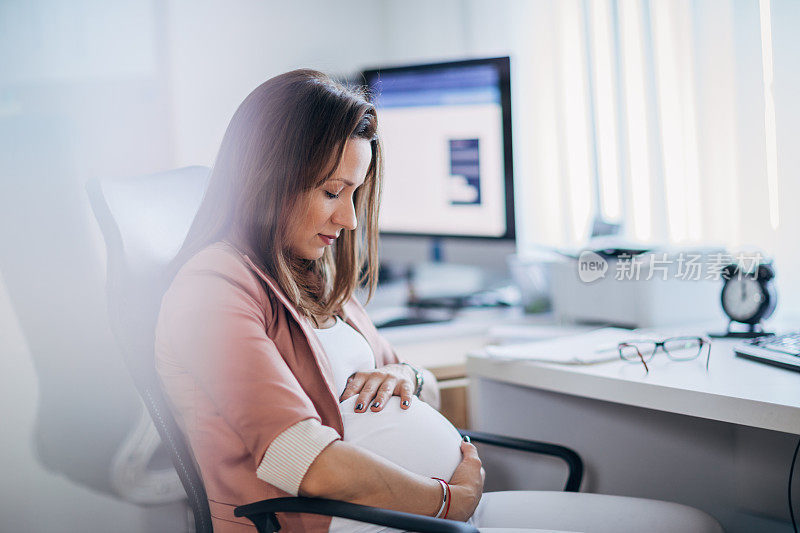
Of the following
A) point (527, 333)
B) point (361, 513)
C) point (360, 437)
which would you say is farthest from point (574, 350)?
point (361, 513)

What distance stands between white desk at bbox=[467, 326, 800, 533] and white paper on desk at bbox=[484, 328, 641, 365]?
18 mm

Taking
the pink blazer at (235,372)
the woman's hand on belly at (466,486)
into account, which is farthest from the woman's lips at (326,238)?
the woman's hand on belly at (466,486)

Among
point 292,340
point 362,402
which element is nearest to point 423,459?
point 362,402

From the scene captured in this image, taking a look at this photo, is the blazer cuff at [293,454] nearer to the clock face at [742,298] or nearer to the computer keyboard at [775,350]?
the computer keyboard at [775,350]

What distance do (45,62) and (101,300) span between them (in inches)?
21.3

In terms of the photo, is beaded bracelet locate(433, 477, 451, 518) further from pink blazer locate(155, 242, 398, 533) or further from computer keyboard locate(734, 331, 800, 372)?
computer keyboard locate(734, 331, 800, 372)

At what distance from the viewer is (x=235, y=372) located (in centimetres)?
89

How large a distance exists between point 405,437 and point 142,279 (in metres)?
0.47

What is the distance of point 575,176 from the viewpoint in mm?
2066

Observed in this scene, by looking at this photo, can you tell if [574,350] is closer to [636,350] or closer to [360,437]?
[636,350]

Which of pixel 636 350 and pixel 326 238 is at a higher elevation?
pixel 326 238

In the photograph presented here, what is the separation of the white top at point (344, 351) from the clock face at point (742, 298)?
769 mm

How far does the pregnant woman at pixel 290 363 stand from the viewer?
903mm

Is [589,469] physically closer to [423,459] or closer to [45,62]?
[423,459]
